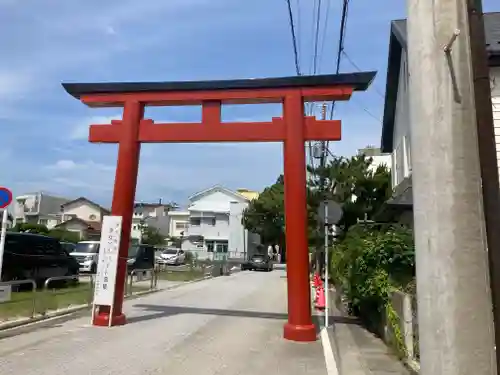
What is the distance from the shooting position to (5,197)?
948cm

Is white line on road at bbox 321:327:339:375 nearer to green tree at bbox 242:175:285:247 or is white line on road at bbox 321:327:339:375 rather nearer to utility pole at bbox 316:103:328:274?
utility pole at bbox 316:103:328:274

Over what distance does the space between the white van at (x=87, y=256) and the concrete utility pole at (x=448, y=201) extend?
19446 mm

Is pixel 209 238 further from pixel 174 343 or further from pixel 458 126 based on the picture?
pixel 458 126

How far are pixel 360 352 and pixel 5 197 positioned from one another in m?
7.12

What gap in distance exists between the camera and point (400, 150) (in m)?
18.1

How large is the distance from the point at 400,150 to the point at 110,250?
11648 mm

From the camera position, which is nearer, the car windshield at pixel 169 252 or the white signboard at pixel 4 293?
the white signboard at pixel 4 293

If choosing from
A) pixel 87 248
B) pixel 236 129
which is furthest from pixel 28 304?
pixel 87 248

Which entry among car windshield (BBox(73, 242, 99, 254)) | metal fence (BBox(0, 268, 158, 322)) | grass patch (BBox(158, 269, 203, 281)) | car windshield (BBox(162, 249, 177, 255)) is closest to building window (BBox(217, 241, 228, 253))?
car windshield (BBox(162, 249, 177, 255))

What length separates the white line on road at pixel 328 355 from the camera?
7289 millimetres

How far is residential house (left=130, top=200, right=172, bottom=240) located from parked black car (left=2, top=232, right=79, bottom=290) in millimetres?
50719

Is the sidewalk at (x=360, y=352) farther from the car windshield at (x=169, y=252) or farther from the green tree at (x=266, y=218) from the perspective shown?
the green tree at (x=266, y=218)

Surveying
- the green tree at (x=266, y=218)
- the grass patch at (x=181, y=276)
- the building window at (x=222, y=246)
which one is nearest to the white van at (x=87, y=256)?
the grass patch at (x=181, y=276)

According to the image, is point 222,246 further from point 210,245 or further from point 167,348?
point 167,348
